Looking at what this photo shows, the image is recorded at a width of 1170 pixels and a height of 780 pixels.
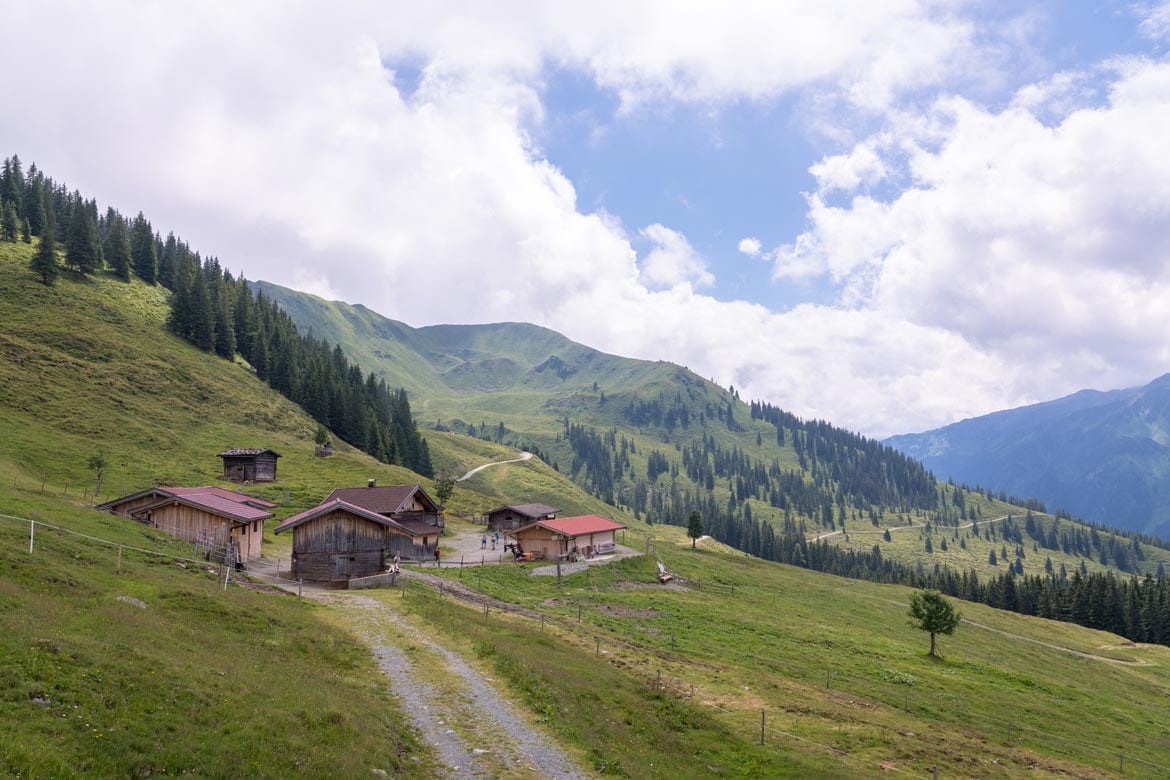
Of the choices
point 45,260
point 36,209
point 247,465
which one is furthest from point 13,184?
point 247,465

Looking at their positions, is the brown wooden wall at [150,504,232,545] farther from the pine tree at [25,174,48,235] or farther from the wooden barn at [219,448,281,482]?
the pine tree at [25,174,48,235]

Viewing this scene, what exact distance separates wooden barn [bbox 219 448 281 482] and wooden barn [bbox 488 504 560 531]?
34.7m

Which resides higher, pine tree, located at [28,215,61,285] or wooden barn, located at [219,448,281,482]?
pine tree, located at [28,215,61,285]

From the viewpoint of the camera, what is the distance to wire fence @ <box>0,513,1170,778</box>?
31.1m

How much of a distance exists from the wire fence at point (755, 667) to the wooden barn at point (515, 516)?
4390 cm

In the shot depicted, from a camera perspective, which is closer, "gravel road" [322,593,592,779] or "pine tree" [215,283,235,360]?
"gravel road" [322,593,592,779]

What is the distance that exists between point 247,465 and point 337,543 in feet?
149

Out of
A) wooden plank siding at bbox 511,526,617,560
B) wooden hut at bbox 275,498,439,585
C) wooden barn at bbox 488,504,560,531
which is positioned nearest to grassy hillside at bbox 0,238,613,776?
wooden hut at bbox 275,498,439,585

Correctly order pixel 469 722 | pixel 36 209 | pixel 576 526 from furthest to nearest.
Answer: pixel 36 209
pixel 576 526
pixel 469 722

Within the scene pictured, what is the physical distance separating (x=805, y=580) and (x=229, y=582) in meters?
92.9

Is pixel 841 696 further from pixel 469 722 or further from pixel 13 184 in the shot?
pixel 13 184

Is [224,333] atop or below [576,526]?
atop

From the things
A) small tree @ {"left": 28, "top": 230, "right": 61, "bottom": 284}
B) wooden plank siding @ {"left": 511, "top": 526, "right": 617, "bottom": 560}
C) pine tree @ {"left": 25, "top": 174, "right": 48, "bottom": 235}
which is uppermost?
pine tree @ {"left": 25, "top": 174, "right": 48, "bottom": 235}

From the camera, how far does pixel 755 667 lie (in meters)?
42.5
